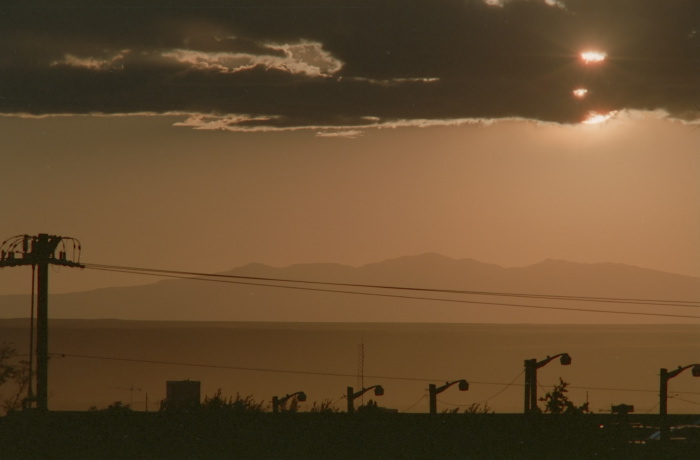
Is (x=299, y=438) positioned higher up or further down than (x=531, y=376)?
further down

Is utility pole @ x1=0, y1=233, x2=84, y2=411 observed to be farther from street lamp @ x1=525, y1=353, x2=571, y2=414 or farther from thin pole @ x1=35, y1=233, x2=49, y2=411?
street lamp @ x1=525, y1=353, x2=571, y2=414

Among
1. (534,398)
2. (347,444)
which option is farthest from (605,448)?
Result: (534,398)

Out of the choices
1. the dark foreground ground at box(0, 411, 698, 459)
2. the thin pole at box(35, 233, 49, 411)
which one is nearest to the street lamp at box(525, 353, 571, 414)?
the dark foreground ground at box(0, 411, 698, 459)

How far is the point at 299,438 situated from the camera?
35.4 metres

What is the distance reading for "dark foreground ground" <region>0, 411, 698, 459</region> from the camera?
31.6 metres

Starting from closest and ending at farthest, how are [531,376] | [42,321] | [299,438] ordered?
1. [299,438]
2. [42,321]
3. [531,376]

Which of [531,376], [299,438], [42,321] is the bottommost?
[299,438]

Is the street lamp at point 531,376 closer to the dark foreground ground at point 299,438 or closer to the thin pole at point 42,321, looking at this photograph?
the dark foreground ground at point 299,438

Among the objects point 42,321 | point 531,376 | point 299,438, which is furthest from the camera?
point 531,376

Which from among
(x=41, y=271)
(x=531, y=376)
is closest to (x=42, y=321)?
(x=41, y=271)

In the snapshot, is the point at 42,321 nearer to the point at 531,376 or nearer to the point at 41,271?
the point at 41,271

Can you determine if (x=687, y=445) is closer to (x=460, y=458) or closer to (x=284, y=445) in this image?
(x=460, y=458)

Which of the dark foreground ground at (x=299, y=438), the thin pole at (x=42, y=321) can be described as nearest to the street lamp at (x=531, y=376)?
the dark foreground ground at (x=299, y=438)

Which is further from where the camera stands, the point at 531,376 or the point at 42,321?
the point at 531,376
